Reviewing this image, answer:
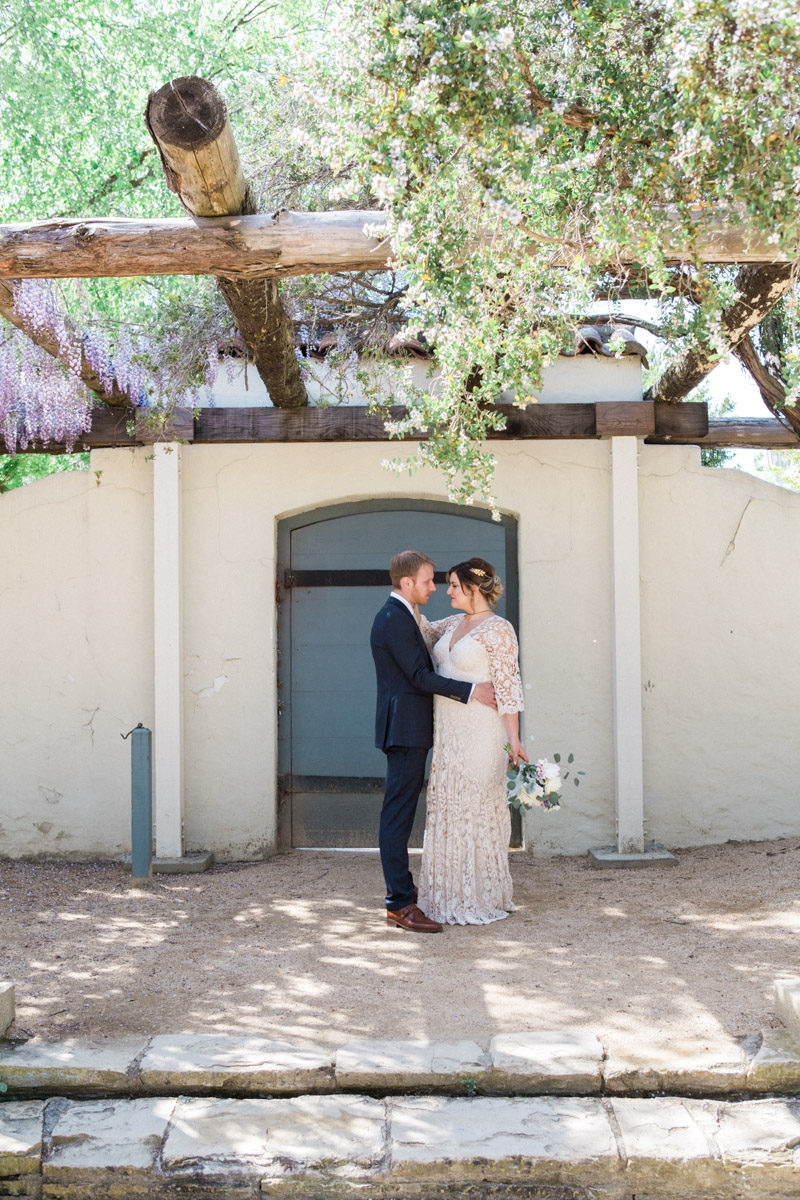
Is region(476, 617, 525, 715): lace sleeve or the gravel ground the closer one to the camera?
the gravel ground

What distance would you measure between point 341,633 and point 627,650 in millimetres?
1707

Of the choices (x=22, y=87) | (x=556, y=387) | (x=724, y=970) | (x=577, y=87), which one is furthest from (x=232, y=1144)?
(x=22, y=87)

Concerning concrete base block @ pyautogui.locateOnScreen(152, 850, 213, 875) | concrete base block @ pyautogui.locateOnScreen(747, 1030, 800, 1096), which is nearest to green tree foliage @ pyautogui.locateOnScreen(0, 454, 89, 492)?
concrete base block @ pyautogui.locateOnScreen(152, 850, 213, 875)

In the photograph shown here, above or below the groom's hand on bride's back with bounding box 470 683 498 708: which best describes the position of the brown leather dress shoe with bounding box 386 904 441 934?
below

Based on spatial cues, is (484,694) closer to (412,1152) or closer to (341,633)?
(341,633)

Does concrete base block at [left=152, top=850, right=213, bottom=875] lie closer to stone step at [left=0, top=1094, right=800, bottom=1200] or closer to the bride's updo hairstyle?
the bride's updo hairstyle

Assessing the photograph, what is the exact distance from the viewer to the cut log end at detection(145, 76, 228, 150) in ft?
9.84

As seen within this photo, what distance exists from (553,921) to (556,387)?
3.19 metres

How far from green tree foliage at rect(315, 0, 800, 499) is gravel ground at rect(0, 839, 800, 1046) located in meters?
2.30

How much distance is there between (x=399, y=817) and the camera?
15.1 ft

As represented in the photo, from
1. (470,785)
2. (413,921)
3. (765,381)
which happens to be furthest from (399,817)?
(765,381)

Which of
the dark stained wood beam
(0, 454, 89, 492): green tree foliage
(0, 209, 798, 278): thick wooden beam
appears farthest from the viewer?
(0, 454, 89, 492): green tree foliage

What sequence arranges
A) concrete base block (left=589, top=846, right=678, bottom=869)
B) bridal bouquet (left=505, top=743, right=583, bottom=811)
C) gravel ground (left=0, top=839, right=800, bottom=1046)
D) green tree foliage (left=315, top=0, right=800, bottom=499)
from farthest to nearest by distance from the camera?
concrete base block (left=589, top=846, right=678, bottom=869)
bridal bouquet (left=505, top=743, right=583, bottom=811)
gravel ground (left=0, top=839, right=800, bottom=1046)
green tree foliage (left=315, top=0, right=800, bottom=499)

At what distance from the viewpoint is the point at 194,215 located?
3.57 m
